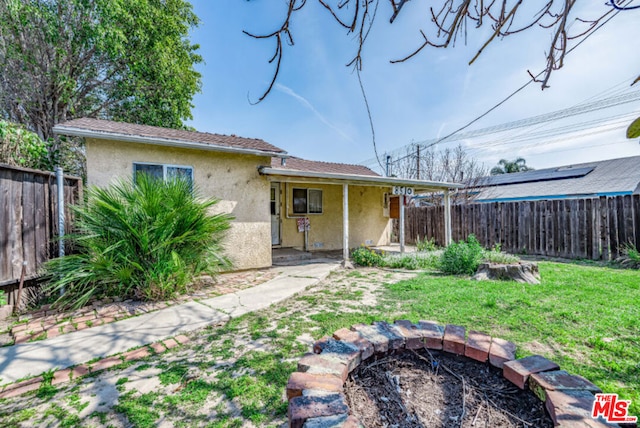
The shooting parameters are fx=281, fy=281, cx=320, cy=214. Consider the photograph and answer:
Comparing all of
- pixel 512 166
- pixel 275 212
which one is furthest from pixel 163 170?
pixel 512 166

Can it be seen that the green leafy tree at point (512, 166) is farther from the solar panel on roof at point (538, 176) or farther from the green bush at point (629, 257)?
the green bush at point (629, 257)

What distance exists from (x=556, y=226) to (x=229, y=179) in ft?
32.7

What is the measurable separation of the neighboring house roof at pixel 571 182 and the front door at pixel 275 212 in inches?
468

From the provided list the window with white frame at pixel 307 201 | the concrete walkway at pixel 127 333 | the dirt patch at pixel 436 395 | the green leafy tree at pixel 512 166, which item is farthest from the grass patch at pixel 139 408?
the green leafy tree at pixel 512 166

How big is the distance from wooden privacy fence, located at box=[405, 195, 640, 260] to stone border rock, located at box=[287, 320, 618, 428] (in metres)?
9.19

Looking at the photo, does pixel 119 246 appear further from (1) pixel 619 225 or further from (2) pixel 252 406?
(1) pixel 619 225

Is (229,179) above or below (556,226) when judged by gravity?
above

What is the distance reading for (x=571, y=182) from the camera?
17109mm

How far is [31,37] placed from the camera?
927cm

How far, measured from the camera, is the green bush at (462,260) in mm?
6461

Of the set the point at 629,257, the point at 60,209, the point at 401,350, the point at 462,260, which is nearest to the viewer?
the point at 401,350

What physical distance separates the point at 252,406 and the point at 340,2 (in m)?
2.93

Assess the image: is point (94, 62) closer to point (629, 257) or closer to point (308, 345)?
point (308, 345)

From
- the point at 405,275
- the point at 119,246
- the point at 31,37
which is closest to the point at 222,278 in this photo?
the point at 119,246
